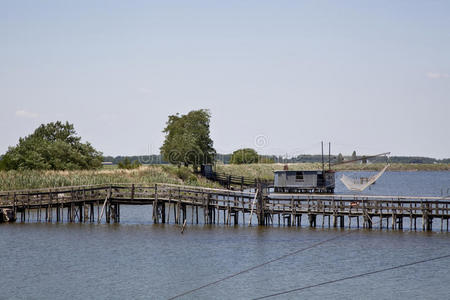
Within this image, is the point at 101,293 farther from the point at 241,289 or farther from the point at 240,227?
the point at 240,227

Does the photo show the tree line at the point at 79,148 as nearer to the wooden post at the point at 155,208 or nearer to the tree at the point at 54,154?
the tree at the point at 54,154

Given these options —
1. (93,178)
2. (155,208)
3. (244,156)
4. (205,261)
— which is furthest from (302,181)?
(244,156)

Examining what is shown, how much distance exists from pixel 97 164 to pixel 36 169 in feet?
38.4

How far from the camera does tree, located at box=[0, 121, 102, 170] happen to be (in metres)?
95.1

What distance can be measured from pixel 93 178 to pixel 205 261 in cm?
3883

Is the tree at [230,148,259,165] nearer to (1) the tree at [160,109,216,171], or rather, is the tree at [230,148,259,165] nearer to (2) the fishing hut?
(1) the tree at [160,109,216,171]

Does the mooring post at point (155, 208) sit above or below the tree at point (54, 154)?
below

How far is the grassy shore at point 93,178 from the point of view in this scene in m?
74.4

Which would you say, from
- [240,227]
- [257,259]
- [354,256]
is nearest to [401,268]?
[354,256]

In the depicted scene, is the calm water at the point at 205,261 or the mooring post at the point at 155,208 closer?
the calm water at the point at 205,261

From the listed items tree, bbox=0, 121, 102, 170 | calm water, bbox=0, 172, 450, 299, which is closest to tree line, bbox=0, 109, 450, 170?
tree, bbox=0, 121, 102, 170

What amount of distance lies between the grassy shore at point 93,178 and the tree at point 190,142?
15.4ft

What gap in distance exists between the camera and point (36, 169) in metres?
94.2

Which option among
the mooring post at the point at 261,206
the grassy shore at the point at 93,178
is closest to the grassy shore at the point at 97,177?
the grassy shore at the point at 93,178
